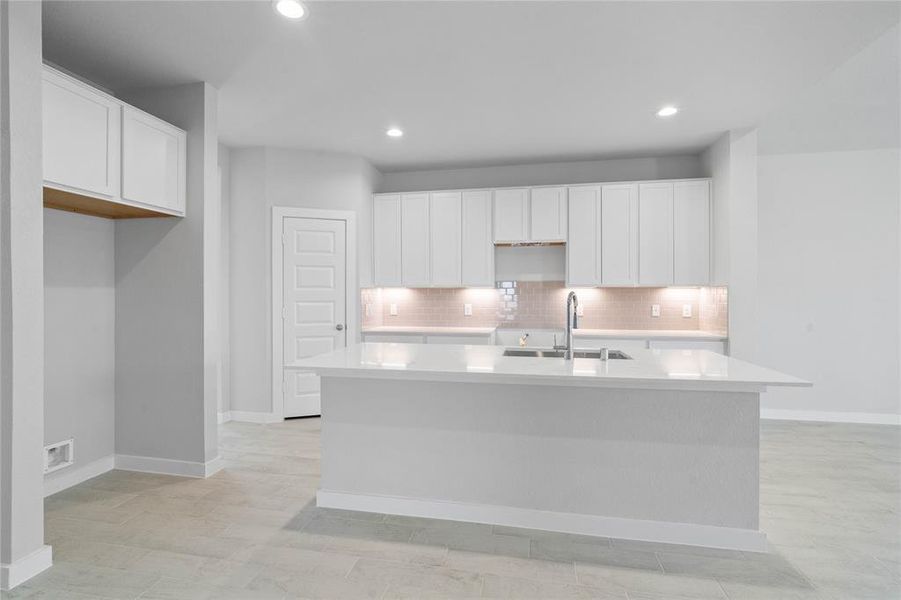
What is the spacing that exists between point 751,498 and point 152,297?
4.04 metres

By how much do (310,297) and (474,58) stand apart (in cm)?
301

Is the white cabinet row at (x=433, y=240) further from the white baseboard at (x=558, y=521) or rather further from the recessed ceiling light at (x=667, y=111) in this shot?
the white baseboard at (x=558, y=521)

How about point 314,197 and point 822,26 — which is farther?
point 314,197

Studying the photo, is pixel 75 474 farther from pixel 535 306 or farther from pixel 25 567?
pixel 535 306

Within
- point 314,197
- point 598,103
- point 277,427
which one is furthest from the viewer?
point 314,197

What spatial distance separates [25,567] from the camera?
216 centimetres

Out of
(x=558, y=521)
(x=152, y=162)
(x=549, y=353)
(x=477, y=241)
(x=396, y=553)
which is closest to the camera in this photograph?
(x=396, y=553)

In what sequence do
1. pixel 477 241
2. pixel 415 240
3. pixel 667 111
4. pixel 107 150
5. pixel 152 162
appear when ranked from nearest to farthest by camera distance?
1. pixel 107 150
2. pixel 152 162
3. pixel 667 111
4. pixel 477 241
5. pixel 415 240

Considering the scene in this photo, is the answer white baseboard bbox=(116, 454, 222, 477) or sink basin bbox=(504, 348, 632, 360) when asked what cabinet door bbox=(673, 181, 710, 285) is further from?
white baseboard bbox=(116, 454, 222, 477)

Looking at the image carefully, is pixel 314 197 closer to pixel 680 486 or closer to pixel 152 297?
pixel 152 297

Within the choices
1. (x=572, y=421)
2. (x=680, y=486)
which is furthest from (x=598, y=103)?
(x=680, y=486)

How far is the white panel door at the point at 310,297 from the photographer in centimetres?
492

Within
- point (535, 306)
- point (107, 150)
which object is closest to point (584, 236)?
point (535, 306)

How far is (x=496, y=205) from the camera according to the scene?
5.34 meters
